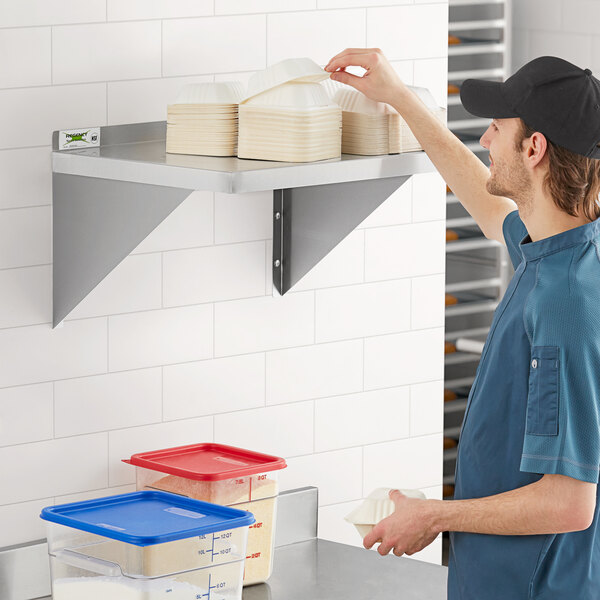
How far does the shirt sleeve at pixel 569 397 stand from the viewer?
1512mm

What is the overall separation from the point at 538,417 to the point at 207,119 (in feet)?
2.10

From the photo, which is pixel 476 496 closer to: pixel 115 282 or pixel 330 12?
pixel 115 282

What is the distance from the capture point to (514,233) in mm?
1875

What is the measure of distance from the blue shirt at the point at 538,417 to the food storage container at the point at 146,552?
1.09 ft

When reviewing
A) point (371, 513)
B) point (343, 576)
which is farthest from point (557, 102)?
point (343, 576)

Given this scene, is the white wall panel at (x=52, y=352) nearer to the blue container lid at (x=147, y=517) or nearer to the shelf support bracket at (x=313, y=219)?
the blue container lid at (x=147, y=517)

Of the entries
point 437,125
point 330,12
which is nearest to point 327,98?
point 437,125

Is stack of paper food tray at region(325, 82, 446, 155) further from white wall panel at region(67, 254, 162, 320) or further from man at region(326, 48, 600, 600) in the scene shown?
white wall panel at region(67, 254, 162, 320)

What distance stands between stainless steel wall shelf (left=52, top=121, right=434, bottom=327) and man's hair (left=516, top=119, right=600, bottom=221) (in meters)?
0.26

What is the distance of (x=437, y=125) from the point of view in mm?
1938

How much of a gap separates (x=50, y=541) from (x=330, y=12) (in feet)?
3.39

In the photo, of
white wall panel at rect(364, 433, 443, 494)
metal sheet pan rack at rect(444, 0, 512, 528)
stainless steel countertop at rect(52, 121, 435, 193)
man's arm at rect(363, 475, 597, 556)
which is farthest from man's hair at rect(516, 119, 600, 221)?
metal sheet pan rack at rect(444, 0, 512, 528)

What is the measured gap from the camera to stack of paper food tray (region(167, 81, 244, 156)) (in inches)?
68.4

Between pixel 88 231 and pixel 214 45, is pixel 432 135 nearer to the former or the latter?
pixel 214 45
